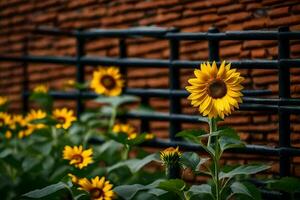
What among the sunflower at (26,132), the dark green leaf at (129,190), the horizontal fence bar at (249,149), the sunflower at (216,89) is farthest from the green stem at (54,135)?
the sunflower at (216,89)

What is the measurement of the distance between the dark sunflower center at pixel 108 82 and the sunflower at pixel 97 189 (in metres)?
1.39

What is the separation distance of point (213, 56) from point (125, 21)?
182 cm

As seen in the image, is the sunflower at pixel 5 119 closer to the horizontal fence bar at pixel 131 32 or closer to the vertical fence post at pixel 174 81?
the horizontal fence bar at pixel 131 32

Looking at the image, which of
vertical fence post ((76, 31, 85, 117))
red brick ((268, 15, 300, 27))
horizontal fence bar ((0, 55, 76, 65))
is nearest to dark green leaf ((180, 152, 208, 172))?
red brick ((268, 15, 300, 27))

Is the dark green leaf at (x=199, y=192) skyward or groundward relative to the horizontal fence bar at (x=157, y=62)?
groundward

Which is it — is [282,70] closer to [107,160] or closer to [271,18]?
[271,18]

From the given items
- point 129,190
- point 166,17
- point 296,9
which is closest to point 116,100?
point 166,17

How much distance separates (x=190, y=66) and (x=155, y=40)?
1.22 meters

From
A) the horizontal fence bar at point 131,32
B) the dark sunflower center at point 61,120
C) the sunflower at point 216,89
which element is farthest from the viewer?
the horizontal fence bar at point 131,32

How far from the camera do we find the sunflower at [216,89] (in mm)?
3283

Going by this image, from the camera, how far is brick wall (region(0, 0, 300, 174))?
4531 millimetres

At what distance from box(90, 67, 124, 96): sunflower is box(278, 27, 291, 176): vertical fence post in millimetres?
→ 1398

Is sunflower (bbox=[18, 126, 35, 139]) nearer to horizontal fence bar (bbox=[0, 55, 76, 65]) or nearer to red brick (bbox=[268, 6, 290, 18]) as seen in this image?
horizontal fence bar (bbox=[0, 55, 76, 65])

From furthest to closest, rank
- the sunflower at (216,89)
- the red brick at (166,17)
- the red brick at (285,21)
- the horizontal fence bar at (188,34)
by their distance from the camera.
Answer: the red brick at (166,17)
the red brick at (285,21)
the horizontal fence bar at (188,34)
the sunflower at (216,89)
